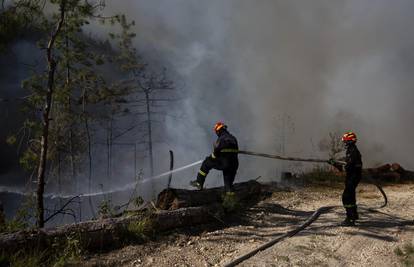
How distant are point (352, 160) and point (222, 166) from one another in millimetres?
2427

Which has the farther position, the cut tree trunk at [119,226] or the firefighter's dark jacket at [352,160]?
the firefighter's dark jacket at [352,160]

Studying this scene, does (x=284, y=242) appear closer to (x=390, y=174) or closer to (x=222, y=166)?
(x=222, y=166)

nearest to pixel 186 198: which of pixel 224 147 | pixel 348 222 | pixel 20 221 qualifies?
pixel 224 147

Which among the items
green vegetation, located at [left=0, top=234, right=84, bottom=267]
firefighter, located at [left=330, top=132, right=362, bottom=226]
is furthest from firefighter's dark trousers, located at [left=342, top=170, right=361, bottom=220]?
green vegetation, located at [left=0, top=234, right=84, bottom=267]

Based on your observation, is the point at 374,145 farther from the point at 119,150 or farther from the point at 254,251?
the point at 119,150

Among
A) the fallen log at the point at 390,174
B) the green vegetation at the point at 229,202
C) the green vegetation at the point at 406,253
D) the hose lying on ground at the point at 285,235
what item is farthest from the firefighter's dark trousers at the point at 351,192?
the fallen log at the point at 390,174

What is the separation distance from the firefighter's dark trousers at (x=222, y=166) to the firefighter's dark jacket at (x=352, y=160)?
6.98 feet

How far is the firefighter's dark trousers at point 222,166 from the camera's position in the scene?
7906mm

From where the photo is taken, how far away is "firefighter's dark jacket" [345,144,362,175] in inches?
294

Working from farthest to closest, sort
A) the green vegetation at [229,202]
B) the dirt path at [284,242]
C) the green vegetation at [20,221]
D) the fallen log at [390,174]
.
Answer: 1. the fallen log at [390,174]
2. the green vegetation at [229,202]
3. the green vegetation at [20,221]
4. the dirt path at [284,242]

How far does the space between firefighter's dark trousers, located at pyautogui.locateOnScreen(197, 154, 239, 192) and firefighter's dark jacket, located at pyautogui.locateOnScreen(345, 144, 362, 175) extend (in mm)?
2129

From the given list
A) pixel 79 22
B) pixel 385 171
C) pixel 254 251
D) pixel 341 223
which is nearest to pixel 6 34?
pixel 79 22

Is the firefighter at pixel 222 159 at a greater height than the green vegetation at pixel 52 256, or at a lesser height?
greater

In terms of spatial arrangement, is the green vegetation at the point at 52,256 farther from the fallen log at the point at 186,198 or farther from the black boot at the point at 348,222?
the black boot at the point at 348,222
